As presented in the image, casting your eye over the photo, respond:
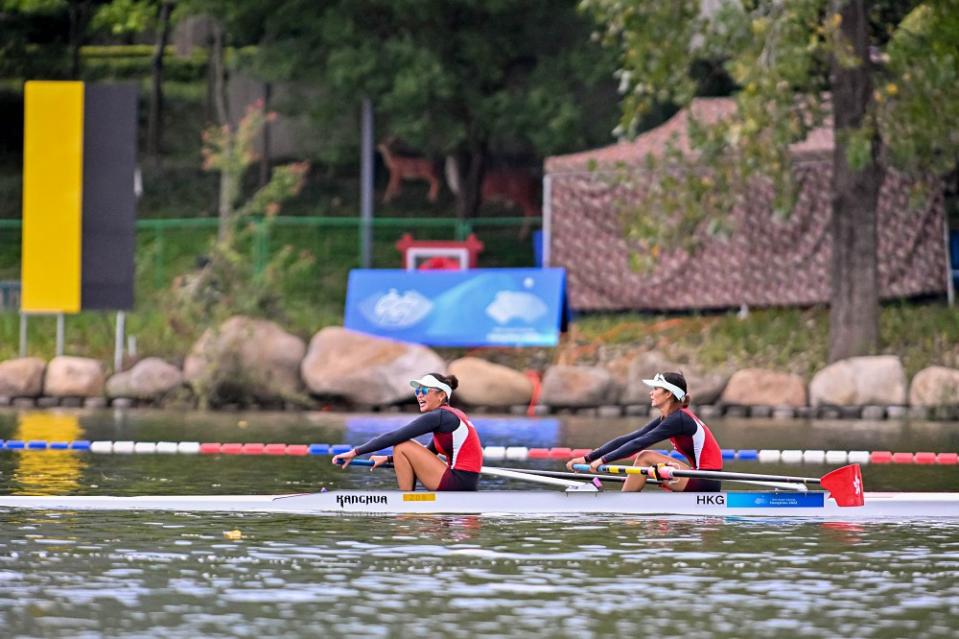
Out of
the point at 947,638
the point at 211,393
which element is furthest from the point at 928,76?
the point at 947,638

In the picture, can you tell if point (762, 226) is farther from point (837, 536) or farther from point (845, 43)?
point (837, 536)

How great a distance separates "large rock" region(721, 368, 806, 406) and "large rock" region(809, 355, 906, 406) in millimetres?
294

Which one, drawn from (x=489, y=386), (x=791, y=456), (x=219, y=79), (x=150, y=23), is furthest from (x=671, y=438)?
(x=150, y=23)

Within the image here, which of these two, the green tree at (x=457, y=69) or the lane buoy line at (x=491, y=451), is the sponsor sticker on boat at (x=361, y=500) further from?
the green tree at (x=457, y=69)

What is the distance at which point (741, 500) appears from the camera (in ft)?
62.8

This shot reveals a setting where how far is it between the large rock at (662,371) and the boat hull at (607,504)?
15.0 metres

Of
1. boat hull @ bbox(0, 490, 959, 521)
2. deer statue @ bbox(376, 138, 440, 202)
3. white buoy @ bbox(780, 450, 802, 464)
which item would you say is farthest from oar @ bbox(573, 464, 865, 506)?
deer statue @ bbox(376, 138, 440, 202)

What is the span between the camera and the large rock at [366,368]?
3531 cm

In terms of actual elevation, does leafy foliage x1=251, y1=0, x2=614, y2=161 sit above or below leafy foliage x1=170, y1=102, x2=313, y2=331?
above

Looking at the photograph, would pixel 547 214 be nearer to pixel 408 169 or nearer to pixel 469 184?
pixel 469 184

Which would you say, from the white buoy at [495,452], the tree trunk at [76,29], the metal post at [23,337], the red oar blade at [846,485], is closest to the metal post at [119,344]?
the metal post at [23,337]

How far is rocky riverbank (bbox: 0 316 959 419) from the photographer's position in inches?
1328

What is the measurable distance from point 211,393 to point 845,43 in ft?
39.6

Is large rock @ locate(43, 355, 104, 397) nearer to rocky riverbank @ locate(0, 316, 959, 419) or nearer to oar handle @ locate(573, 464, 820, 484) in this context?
rocky riverbank @ locate(0, 316, 959, 419)
